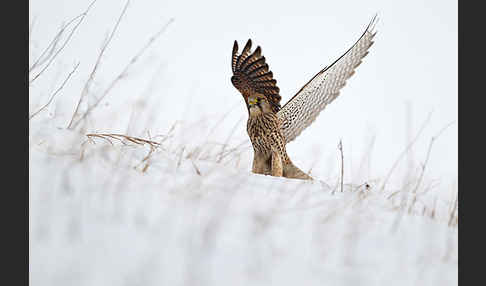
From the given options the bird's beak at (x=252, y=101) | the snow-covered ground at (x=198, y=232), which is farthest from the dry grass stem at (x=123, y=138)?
the bird's beak at (x=252, y=101)

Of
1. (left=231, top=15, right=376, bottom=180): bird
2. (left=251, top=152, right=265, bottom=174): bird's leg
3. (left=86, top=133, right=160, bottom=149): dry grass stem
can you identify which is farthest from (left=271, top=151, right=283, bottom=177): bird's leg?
(left=86, top=133, right=160, bottom=149): dry grass stem

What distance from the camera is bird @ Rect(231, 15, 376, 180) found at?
3.22 meters

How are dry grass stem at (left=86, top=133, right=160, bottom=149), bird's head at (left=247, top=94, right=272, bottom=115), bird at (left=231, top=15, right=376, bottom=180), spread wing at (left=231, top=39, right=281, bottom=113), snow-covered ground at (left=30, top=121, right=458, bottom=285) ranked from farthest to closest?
bird's head at (left=247, top=94, right=272, bottom=115) → bird at (left=231, top=15, right=376, bottom=180) → spread wing at (left=231, top=39, right=281, bottom=113) → dry grass stem at (left=86, top=133, right=160, bottom=149) → snow-covered ground at (left=30, top=121, right=458, bottom=285)

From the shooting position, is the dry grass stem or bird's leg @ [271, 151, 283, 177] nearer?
the dry grass stem

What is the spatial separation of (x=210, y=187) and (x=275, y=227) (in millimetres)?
361

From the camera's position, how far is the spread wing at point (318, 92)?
3633mm

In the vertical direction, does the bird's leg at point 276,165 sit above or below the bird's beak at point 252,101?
below

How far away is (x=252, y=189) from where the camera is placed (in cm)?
181

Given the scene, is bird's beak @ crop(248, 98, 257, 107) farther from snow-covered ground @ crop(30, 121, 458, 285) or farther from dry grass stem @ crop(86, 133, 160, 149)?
snow-covered ground @ crop(30, 121, 458, 285)

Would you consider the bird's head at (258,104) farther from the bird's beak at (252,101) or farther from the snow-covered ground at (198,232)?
the snow-covered ground at (198,232)

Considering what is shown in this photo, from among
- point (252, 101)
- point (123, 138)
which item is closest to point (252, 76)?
point (252, 101)

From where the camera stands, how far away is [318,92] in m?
3.79

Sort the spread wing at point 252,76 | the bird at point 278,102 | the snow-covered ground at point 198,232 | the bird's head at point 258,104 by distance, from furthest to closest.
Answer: the bird's head at point 258,104 < the bird at point 278,102 < the spread wing at point 252,76 < the snow-covered ground at point 198,232

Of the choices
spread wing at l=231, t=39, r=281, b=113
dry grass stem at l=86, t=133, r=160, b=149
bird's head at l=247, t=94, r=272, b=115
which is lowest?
dry grass stem at l=86, t=133, r=160, b=149
